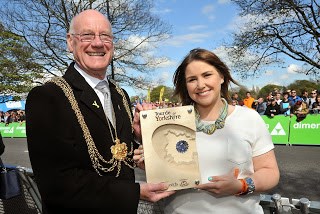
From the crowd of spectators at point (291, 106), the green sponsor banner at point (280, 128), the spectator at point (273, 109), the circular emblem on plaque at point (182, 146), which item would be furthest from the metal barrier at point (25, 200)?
the spectator at point (273, 109)

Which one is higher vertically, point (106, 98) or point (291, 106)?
point (106, 98)

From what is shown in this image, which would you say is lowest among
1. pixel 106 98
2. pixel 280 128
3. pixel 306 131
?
pixel 306 131

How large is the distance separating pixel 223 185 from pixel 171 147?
1.05 ft

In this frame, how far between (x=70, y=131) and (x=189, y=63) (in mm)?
780

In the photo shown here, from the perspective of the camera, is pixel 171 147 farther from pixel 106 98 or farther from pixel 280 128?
pixel 280 128

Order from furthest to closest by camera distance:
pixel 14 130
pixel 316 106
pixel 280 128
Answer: pixel 14 130 < pixel 316 106 < pixel 280 128

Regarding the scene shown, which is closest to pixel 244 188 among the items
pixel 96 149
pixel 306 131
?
pixel 96 149

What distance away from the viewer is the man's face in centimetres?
171

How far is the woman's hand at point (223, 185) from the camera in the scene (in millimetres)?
1549

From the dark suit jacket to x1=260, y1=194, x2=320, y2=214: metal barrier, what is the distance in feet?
2.67

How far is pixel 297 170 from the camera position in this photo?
23.0 ft

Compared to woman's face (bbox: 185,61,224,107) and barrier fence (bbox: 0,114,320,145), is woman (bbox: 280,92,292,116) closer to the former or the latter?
barrier fence (bbox: 0,114,320,145)

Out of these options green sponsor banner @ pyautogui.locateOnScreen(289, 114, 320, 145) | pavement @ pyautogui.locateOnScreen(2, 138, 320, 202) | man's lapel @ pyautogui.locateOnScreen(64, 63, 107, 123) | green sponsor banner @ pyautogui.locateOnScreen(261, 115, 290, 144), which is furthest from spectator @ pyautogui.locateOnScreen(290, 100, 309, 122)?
man's lapel @ pyautogui.locateOnScreen(64, 63, 107, 123)

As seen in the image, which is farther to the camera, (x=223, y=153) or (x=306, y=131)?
(x=306, y=131)
